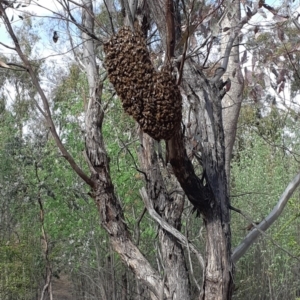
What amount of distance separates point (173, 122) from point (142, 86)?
156 millimetres

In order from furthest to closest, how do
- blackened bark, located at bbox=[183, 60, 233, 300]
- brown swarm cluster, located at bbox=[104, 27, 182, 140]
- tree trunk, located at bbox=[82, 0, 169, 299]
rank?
1. tree trunk, located at bbox=[82, 0, 169, 299]
2. blackened bark, located at bbox=[183, 60, 233, 300]
3. brown swarm cluster, located at bbox=[104, 27, 182, 140]

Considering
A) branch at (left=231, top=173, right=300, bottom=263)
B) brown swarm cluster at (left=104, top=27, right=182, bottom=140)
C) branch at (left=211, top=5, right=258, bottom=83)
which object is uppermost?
branch at (left=211, top=5, right=258, bottom=83)

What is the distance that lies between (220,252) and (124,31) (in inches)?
38.1

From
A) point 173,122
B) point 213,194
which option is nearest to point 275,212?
point 213,194

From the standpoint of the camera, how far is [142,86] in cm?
190

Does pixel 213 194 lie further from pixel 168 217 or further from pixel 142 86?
pixel 168 217

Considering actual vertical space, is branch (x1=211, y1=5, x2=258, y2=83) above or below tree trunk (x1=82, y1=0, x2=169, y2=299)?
above

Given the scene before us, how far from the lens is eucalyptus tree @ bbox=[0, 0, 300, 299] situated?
192 centimetres

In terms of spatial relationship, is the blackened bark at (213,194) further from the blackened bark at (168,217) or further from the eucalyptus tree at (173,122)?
the blackened bark at (168,217)

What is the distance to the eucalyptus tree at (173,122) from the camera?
1.92 meters

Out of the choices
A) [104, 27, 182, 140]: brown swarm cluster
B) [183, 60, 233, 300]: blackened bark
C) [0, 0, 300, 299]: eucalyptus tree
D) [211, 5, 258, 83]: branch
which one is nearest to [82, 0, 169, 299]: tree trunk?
[0, 0, 300, 299]: eucalyptus tree

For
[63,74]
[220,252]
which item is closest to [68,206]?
[220,252]

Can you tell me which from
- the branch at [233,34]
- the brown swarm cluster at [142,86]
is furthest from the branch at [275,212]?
the brown swarm cluster at [142,86]

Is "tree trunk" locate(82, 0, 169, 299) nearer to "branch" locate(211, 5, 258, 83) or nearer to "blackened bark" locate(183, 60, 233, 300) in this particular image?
"blackened bark" locate(183, 60, 233, 300)
